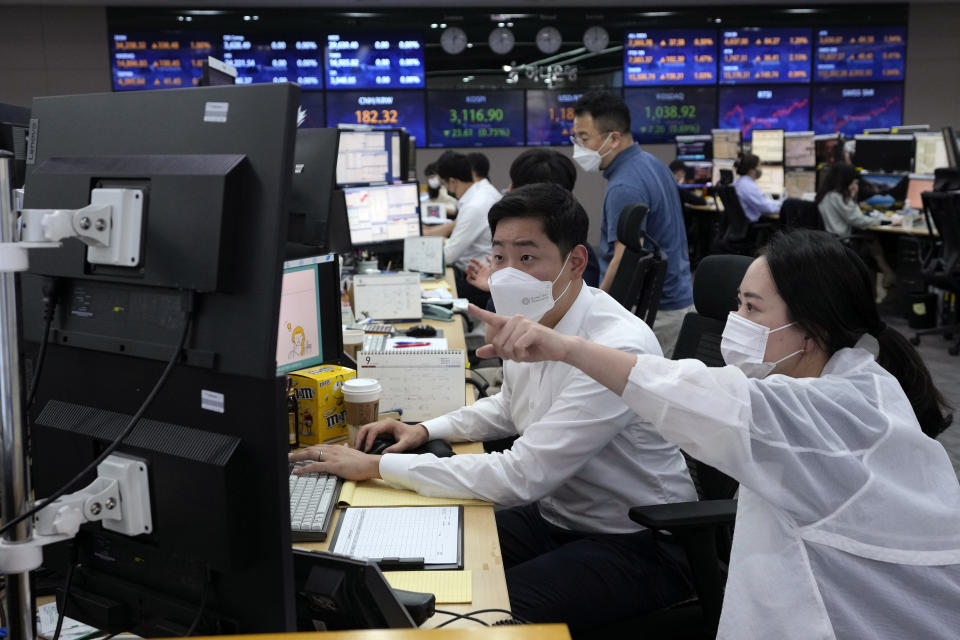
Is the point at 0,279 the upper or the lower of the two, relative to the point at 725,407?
upper

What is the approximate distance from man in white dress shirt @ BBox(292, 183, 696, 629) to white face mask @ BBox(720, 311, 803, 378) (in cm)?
27

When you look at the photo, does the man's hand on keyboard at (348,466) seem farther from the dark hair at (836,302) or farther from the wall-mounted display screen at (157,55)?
the wall-mounted display screen at (157,55)

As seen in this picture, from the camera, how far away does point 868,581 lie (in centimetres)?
118


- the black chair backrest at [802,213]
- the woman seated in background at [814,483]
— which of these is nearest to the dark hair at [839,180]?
the black chair backrest at [802,213]

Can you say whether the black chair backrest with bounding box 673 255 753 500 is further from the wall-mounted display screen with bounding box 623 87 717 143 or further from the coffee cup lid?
the wall-mounted display screen with bounding box 623 87 717 143

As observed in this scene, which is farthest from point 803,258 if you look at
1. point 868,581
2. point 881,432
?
point 868,581

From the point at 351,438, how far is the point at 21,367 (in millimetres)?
1108

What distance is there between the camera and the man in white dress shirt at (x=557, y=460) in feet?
5.30

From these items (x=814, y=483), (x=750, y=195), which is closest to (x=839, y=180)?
(x=750, y=195)

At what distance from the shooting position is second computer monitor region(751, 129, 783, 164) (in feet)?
29.9

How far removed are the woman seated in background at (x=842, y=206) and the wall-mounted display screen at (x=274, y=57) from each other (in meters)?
5.46

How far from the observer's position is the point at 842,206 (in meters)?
7.00

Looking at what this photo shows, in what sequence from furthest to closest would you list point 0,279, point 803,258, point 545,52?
point 545,52 → point 803,258 → point 0,279

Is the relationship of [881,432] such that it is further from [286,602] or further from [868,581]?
[286,602]
